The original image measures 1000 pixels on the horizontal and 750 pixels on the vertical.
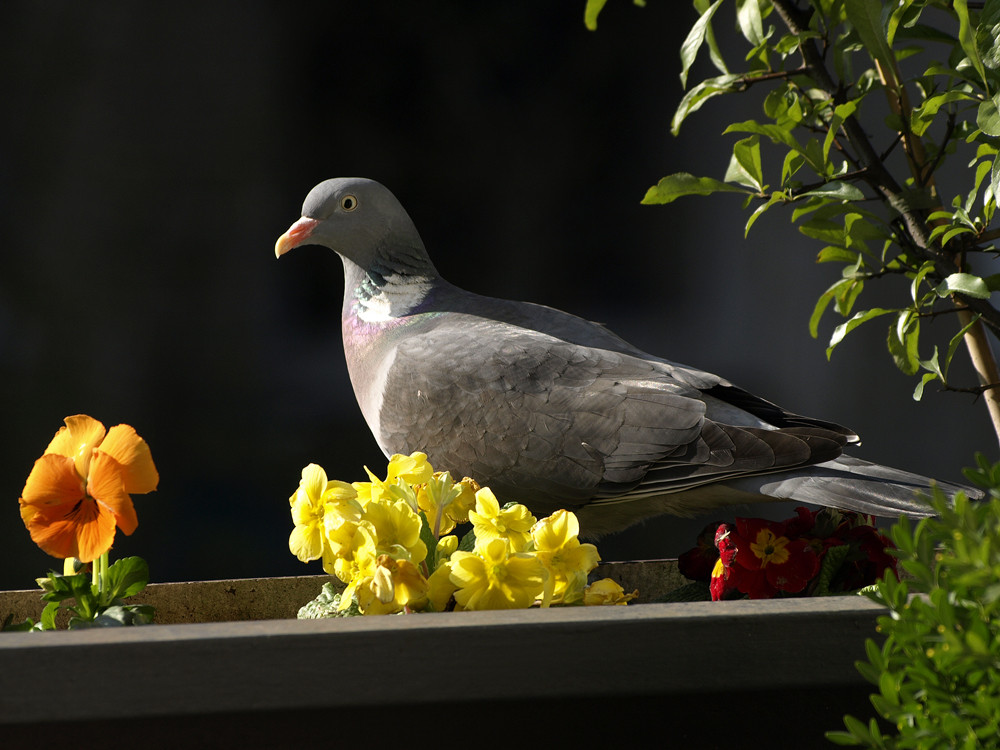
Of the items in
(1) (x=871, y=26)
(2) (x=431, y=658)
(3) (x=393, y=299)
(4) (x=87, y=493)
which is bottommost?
(2) (x=431, y=658)

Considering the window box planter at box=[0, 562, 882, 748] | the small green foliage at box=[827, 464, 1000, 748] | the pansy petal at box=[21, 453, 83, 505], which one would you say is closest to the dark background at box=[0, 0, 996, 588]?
the pansy petal at box=[21, 453, 83, 505]

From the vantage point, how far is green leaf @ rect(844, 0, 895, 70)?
36.9 inches

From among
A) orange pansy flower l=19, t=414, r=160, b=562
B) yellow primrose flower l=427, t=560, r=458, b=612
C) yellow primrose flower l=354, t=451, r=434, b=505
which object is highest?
orange pansy flower l=19, t=414, r=160, b=562

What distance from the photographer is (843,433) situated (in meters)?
1.03

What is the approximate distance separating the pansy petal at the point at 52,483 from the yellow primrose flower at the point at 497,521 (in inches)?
13.4

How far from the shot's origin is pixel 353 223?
134cm

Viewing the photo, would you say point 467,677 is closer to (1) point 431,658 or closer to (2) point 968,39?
(1) point 431,658

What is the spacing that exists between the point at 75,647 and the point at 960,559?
1.72ft

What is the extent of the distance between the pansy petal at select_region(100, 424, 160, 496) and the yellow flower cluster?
0.13 metres

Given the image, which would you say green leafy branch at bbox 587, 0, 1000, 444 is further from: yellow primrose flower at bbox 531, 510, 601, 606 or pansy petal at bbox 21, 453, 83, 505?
pansy petal at bbox 21, 453, 83, 505

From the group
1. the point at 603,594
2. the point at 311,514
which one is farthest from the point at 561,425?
the point at 311,514

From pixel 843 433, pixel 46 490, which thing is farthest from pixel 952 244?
pixel 46 490

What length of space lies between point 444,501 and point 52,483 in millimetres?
336

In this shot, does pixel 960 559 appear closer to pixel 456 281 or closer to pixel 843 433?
pixel 843 433
